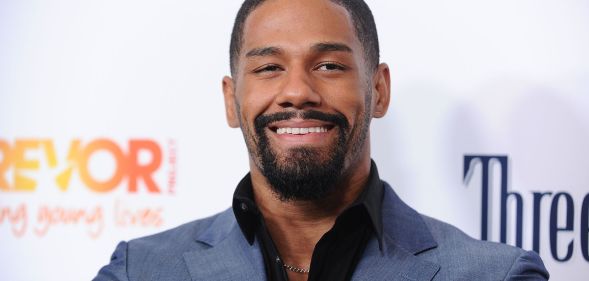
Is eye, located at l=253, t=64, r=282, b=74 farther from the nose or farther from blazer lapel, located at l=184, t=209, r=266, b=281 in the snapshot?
blazer lapel, located at l=184, t=209, r=266, b=281

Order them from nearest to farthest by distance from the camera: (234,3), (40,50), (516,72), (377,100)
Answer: (377,100) → (516,72) → (234,3) → (40,50)

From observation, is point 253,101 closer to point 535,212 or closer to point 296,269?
point 296,269

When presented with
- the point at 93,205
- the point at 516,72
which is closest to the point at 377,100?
the point at 516,72

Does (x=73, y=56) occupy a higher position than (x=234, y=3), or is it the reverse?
(x=234, y=3)

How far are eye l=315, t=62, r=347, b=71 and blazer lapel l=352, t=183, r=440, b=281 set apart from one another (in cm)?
34

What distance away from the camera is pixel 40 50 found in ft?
7.55

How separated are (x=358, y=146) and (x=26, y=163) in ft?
3.92

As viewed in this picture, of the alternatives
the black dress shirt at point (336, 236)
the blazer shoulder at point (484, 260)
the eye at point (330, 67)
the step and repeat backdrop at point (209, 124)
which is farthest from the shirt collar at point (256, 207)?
the step and repeat backdrop at point (209, 124)

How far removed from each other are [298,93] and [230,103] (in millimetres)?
332

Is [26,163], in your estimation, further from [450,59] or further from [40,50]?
[450,59]

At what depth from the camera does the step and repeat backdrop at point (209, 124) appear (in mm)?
1973

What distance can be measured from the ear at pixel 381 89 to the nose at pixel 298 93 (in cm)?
25

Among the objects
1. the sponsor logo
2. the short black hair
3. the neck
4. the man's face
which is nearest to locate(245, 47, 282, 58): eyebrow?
the man's face

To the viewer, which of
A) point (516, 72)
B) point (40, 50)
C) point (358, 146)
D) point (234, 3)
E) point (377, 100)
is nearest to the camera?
point (358, 146)
